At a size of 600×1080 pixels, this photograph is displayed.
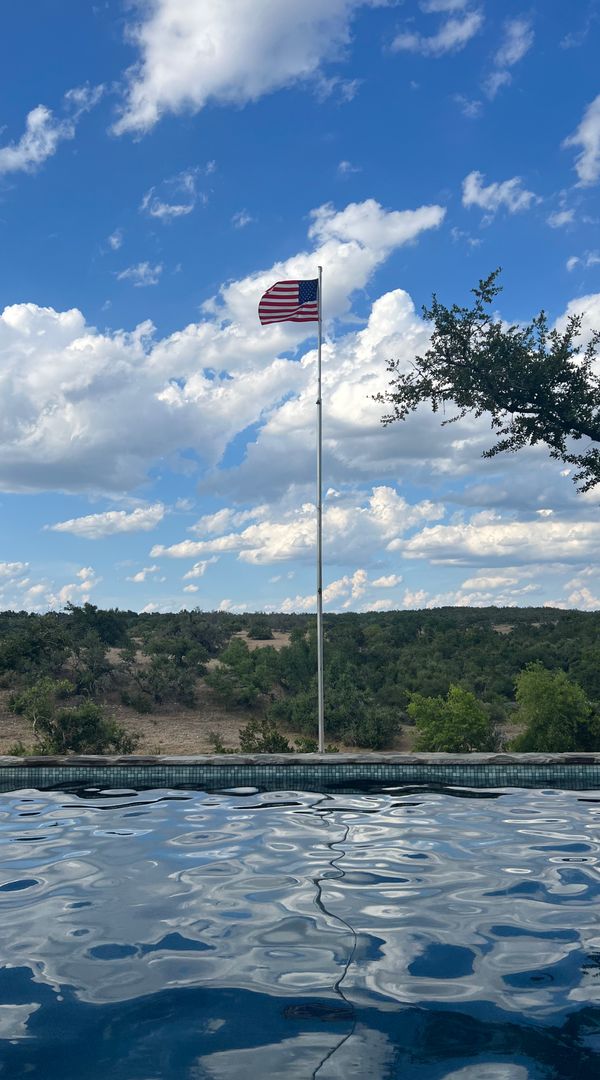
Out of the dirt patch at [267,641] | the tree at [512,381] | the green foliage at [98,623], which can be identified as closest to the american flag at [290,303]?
the tree at [512,381]

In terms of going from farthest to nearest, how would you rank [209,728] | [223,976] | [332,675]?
[332,675]
[209,728]
[223,976]

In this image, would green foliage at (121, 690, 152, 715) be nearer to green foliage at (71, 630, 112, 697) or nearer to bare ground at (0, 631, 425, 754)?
bare ground at (0, 631, 425, 754)

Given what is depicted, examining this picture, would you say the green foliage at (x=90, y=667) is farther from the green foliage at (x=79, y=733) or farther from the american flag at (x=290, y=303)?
the american flag at (x=290, y=303)

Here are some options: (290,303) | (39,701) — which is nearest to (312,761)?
(290,303)

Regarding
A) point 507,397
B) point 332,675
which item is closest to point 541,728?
point 507,397

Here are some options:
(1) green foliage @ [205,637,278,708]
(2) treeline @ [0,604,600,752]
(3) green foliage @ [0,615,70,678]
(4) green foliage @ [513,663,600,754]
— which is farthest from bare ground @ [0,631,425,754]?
(4) green foliage @ [513,663,600,754]

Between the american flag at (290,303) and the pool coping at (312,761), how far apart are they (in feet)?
23.6

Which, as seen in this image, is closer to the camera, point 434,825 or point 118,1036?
point 118,1036

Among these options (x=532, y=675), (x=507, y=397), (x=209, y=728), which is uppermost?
(x=507, y=397)

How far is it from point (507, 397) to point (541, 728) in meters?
7.11

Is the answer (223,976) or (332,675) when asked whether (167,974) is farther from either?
(332,675)

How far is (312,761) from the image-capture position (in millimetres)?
10594

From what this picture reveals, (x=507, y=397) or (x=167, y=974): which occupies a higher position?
(x=507, y=397)

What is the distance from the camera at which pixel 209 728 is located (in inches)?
853
